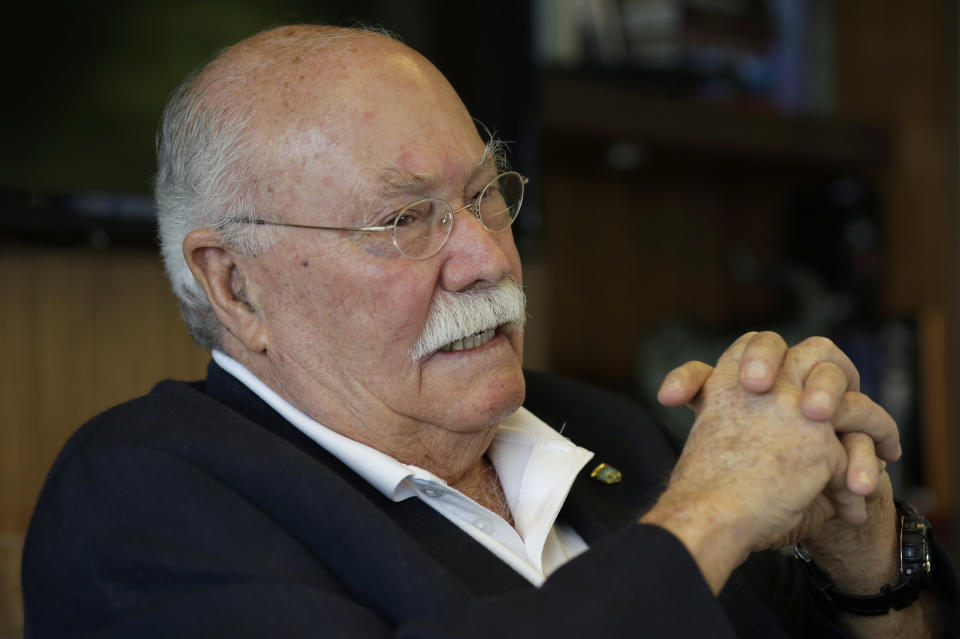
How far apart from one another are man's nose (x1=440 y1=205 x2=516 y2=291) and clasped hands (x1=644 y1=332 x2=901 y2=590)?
275 millimetres

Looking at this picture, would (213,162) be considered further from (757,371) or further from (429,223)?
(757,371)

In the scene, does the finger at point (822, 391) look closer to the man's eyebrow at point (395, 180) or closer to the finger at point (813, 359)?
the finger at point (813, 359)

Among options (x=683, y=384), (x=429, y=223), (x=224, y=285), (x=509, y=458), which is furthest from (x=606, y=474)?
(x=224, y=285)

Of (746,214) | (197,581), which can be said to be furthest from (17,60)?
(746,214)

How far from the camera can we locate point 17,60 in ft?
5.63

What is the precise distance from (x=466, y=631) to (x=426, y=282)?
49cm

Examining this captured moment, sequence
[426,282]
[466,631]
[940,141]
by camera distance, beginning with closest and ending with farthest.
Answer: [466,631] < [426,282] < [940,141]

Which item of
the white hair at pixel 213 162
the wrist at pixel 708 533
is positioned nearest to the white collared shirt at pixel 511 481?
the white hair at pixel 213 162

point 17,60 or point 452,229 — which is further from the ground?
point 17,60

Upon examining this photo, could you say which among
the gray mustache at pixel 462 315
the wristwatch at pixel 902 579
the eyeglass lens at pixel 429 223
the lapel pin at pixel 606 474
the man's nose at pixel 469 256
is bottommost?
the wristwatch at pixel 902 579

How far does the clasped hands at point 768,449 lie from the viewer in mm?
912

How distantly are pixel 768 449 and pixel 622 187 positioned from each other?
3.03 m

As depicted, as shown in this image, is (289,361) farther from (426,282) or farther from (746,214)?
(746,214)

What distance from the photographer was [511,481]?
50.3 inches
